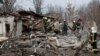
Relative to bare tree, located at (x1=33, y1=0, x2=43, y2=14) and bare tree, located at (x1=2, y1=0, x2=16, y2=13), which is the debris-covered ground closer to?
bare tree, located at (x1=2, y1=0, x2=16, y2=13)

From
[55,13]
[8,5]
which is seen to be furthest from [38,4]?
[8,5]

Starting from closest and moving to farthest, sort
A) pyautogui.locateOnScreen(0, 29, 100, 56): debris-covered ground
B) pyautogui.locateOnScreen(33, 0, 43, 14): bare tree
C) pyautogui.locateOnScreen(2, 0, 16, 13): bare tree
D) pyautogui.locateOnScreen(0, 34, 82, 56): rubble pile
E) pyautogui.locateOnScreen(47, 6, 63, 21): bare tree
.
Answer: pyautogui.locateOnScreen(0, 29, 100, 56): debris-covered ground < pyautogui.locateOnScreen(0, 34, 82, 56): rubble pile < pyautogui.locateOnScreen(47, 6, 63, 21): bare tree < pyautogui.locateOnScreen(2, 0, 16, 13): bare tree < pyautogui.locateOnScreen(33, 0, 43, 14): bare tree

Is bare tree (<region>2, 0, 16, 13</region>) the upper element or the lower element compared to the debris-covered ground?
upper

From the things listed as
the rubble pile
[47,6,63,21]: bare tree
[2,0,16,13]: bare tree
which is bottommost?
[47,6,63,21]: bare tree

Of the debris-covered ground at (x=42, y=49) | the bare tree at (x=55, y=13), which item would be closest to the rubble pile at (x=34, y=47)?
the debris-covered ground at (x=42, y=49)

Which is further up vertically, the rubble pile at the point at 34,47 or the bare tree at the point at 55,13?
the rubble pile at the point at 34,47

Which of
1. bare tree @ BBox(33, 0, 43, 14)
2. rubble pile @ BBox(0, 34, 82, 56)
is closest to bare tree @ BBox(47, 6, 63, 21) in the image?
bare tree @ BBox(33, 0, 43, 14)

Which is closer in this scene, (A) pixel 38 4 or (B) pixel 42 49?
(B) pixel 42 49

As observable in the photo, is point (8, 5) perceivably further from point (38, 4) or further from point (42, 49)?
point (42, 49)

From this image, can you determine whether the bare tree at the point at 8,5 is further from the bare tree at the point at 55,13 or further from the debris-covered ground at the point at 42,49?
the debris-covered ground at the point at 42,49

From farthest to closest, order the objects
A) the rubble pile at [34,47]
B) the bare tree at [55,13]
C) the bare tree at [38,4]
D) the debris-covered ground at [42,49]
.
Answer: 1. the bare tree at [38,4]
2. the bare tree at [55,13]
3. the rubble pile at [34,47]
4. the debris-covered ground at [42,49]

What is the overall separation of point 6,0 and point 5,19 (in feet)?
79.3

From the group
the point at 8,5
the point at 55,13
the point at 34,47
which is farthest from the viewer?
the point at 55,13

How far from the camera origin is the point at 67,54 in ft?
46.2
